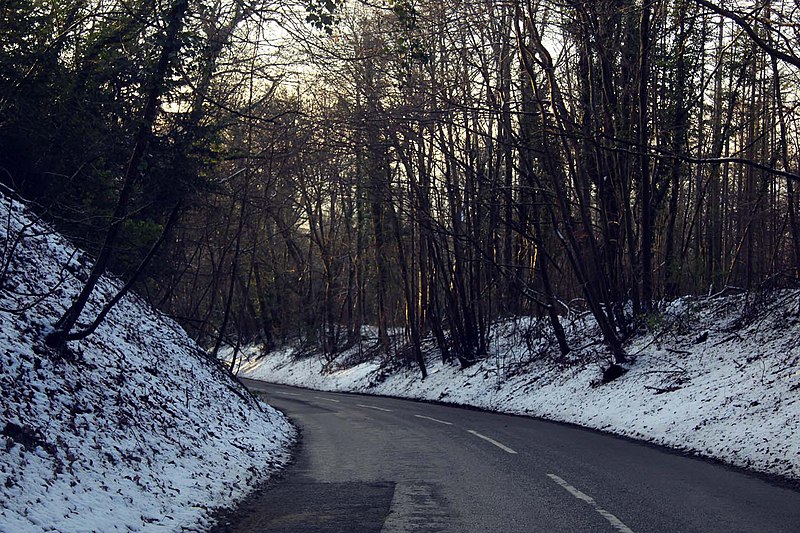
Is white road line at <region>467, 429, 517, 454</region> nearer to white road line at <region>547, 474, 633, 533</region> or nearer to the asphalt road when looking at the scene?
the asphalt road

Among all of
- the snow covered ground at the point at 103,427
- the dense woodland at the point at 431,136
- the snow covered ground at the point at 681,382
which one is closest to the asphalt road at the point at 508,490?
the snow covered ground at the point at 103,427

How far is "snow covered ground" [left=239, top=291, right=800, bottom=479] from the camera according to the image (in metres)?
12.7

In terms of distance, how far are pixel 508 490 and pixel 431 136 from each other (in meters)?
18.0

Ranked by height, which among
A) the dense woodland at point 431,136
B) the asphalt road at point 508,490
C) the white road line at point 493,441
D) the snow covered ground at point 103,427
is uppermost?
the dense woodland at point 431,136

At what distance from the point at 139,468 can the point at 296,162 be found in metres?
16.8

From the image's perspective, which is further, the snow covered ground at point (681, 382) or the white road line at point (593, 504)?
the snow covered ground at point (681, 382)

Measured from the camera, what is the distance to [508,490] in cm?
913

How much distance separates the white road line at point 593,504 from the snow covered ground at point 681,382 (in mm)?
3299

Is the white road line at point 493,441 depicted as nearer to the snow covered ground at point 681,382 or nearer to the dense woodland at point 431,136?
the snow covered ground at point 681,382

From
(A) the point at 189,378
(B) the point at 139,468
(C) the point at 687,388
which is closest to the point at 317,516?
(B) the point at 139,468

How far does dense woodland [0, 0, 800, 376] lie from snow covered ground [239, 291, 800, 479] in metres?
0.95

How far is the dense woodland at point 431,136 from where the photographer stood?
39.6 ft

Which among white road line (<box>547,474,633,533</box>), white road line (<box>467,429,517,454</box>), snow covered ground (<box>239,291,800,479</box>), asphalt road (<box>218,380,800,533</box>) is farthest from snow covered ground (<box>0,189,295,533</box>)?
snow covered ground (<box>239,291,800,479</box>)

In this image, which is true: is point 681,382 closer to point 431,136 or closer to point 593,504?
point 593,504
